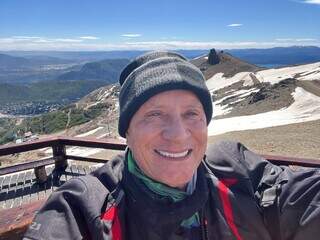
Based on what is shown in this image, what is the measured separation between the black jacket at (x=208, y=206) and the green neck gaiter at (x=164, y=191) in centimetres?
4

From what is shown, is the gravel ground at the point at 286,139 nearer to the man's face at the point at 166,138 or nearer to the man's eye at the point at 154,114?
the man's face at the point at 166,138

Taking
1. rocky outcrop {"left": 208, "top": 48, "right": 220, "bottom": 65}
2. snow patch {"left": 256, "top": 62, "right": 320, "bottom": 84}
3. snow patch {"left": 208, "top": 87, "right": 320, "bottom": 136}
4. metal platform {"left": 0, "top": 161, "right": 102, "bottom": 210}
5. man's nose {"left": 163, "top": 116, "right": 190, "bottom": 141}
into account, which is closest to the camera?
man's nose {"left": 163, "top": 116, "right": 190, "bottom": 141}

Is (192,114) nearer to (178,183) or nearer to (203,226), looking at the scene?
(178,183)

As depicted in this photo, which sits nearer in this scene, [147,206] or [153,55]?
Result: [147,206]

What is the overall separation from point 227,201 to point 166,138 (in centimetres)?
50

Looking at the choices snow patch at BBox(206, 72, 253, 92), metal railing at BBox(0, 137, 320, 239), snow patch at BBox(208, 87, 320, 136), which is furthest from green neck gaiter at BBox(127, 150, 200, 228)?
snow patch at BBox(206, 72, 253, 92)

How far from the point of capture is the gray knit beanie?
226cm

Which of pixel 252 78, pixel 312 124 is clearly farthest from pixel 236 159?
pixel 252 78

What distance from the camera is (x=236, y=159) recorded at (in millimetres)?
2549

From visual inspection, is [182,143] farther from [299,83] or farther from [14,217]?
[299,83]

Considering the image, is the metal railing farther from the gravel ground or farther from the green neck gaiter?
the gravel ground

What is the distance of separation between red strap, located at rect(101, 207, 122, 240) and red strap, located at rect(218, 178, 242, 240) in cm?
62

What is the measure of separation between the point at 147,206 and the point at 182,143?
0.45 metres

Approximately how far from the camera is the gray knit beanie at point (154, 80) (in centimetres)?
226
